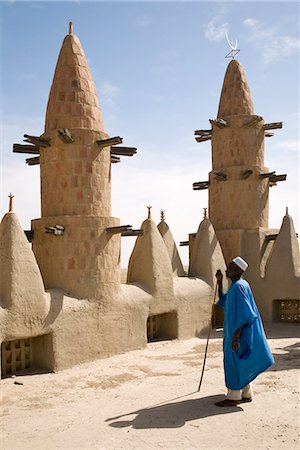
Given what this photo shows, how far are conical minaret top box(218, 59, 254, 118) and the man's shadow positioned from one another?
1207 centimetres

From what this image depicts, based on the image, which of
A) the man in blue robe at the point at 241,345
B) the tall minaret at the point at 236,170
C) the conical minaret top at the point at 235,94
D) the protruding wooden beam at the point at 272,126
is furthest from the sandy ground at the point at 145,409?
the conical minaret top at the point at 235,94

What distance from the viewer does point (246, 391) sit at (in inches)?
288

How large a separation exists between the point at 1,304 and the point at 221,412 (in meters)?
4.87

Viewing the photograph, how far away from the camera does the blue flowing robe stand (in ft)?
22.8

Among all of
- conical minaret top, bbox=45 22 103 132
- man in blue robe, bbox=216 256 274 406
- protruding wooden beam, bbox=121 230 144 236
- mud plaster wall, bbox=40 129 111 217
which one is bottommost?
man in blue robe, bbox=216 256 274 406

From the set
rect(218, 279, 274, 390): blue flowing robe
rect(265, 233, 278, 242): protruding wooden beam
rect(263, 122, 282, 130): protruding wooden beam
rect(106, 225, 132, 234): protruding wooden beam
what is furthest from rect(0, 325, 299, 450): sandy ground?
rect(263, 122, 282, 130): protruding wooden beam

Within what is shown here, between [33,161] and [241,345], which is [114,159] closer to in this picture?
[33,161]

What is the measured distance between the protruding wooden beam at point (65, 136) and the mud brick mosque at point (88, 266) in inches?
0.9

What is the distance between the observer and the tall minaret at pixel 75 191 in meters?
10.8

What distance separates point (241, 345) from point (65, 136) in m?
6.56

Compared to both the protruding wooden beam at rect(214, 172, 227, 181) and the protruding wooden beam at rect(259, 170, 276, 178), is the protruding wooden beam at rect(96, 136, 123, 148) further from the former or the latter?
the protruding wooden beam at rect(259, 170, 276, 178)

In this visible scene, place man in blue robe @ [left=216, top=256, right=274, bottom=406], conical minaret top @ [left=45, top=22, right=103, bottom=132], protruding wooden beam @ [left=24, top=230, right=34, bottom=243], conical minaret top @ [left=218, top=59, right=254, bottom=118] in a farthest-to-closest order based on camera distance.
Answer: conical minaret top @ [left=218, top=59, right=254, bottom=118]
conical minaret top @ [left=45, top=22, right=103, bottom=132]
protruding wooden beam @ [left=24, top=230, right=34, bottom=243]
man in blue robe @ [left=216, top=256, right=274, bottom=406]

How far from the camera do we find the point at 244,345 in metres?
7.01

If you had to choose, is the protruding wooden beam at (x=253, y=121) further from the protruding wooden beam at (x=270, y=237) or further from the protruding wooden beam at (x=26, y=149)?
the protruding wooden beam at (x=26, y=149)
